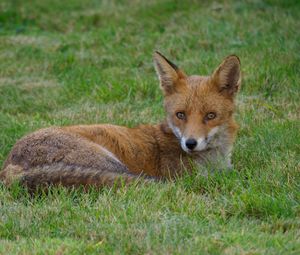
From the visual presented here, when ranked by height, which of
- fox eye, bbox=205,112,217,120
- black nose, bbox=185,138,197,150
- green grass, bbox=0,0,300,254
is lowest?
green grass, bbox=0,0,300,254

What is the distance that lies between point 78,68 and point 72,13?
12.6 feet

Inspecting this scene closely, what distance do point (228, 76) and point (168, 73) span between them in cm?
63

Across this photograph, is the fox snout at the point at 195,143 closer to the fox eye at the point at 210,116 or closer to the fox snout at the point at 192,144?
the fox snout at the point at 192,144

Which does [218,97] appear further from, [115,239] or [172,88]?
[115,239]

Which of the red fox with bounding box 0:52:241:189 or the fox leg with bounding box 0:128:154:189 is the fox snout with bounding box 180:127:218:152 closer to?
the red fox with bounding box 0:52:241:189

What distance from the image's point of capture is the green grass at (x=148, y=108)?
5215mm

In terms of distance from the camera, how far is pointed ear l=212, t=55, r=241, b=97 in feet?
23.7

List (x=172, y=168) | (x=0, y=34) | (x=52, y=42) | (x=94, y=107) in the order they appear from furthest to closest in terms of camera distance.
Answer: (x=0, y=34)
(x=52, y=42)
(x=94, y=107)
(x=172, y=168)

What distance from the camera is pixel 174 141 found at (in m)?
7.43

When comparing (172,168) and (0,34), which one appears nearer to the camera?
(172,168)

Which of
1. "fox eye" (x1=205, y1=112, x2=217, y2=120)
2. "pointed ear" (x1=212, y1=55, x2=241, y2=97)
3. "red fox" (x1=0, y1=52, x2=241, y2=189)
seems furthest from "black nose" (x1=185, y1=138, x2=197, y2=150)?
"pointed ear" (x1=212, y1=55, x2=241, y2=97)

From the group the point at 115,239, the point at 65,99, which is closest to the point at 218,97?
the point at 115,239

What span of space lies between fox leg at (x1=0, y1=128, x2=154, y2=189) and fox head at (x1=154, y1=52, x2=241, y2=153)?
0.74 meters

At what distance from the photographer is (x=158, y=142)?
7.44 meters
